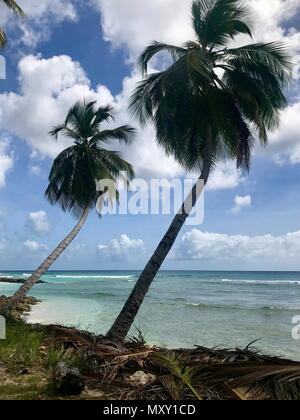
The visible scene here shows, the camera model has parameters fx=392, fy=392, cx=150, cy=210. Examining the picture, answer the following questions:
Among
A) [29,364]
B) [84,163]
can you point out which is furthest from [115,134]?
[29,364]

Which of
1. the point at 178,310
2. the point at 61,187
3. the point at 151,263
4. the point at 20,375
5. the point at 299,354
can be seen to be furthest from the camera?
the point at 178,310

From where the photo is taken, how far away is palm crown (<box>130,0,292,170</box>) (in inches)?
457


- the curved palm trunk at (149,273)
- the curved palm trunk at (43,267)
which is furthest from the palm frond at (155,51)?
the curved palm trunk at (43,267)

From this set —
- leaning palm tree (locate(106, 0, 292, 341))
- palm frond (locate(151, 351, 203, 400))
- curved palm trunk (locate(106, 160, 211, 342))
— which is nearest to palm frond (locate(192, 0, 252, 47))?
leaning palm tree (locate(106, 0, 292, 341))

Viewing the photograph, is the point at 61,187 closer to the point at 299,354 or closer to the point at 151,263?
the point at 151,263

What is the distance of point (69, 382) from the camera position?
5.18 metres

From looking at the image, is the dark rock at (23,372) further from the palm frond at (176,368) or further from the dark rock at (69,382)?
the palm frond at (176,368)

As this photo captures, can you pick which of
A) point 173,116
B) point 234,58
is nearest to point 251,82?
point 234,58

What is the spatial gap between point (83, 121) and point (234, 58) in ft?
31.3

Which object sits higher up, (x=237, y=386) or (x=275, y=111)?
(x=275, y=111)

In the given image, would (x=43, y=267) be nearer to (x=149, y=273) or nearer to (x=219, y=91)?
(x=149, y=273)

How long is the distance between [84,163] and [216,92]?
957 centimetres

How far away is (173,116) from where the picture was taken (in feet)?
39.9
